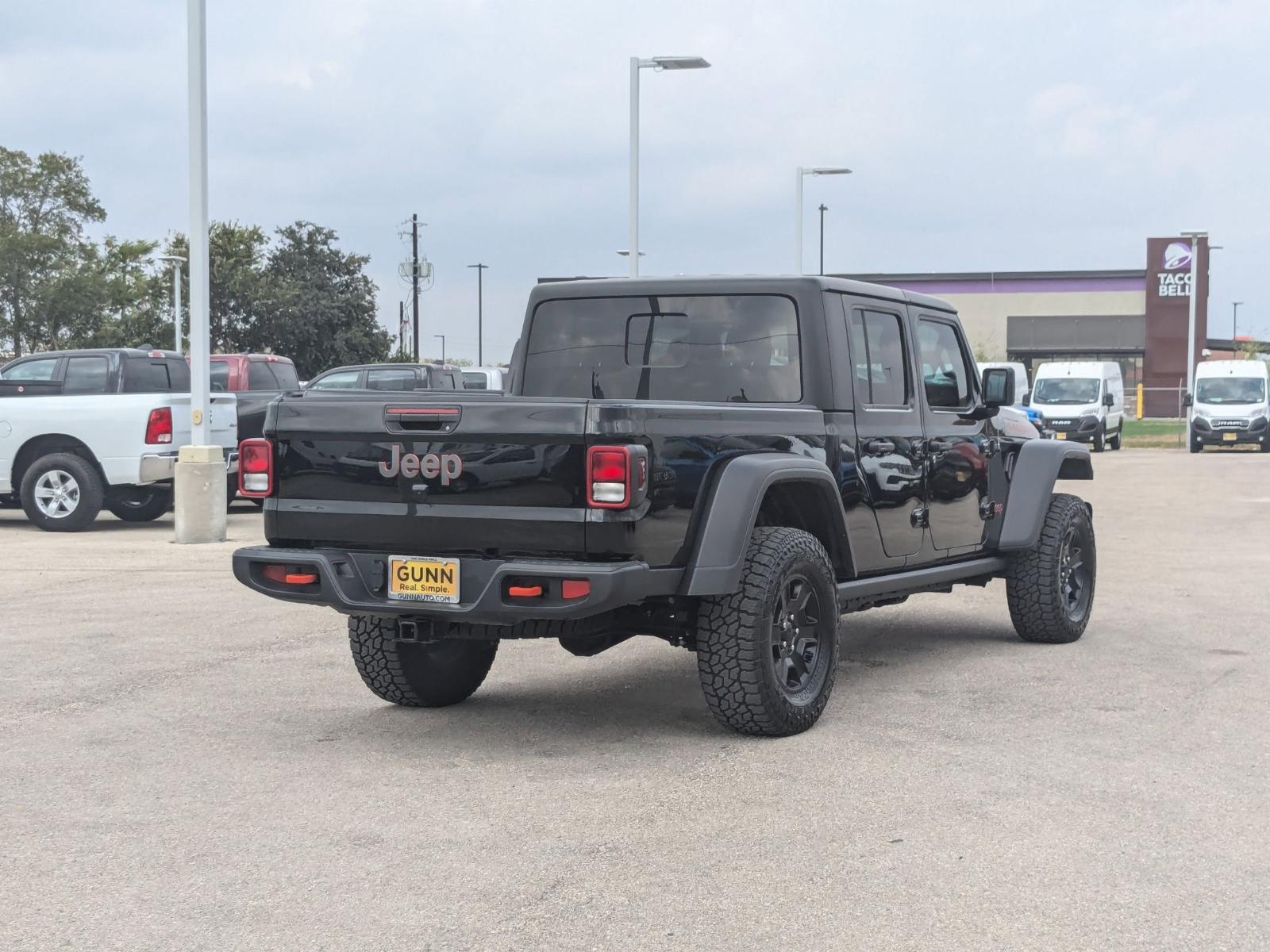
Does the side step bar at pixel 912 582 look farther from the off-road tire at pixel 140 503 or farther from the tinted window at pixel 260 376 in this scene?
the tinted window at pixel 260 376

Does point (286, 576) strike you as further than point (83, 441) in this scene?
No

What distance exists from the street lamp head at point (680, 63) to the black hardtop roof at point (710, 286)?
1385cm

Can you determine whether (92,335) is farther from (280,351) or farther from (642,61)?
(642,61)

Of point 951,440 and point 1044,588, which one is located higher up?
point 951,440

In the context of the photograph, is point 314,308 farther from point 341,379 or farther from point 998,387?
point 998,387

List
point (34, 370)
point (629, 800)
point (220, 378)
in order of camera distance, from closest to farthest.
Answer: point (629, 800) < point (34, 370) < point (220, 378)

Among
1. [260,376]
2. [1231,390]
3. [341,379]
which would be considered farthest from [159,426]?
[1231,390]

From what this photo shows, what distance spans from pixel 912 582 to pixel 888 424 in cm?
78

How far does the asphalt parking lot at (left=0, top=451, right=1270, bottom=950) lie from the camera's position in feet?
13.7

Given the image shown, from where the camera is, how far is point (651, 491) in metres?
5.80

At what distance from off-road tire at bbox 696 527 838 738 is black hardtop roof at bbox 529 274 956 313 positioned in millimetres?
1284

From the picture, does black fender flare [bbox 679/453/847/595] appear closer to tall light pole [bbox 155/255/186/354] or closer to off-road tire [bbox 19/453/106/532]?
off-road tire [bbox 19/453/106/532]

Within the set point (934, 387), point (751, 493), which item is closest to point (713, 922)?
point (751, 493)

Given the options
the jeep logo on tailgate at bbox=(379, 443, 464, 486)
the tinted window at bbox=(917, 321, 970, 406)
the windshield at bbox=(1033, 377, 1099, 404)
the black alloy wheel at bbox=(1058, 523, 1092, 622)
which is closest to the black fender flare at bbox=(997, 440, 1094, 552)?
the black alloy wheel at bbox=(1058, 523, 1092, 622)
